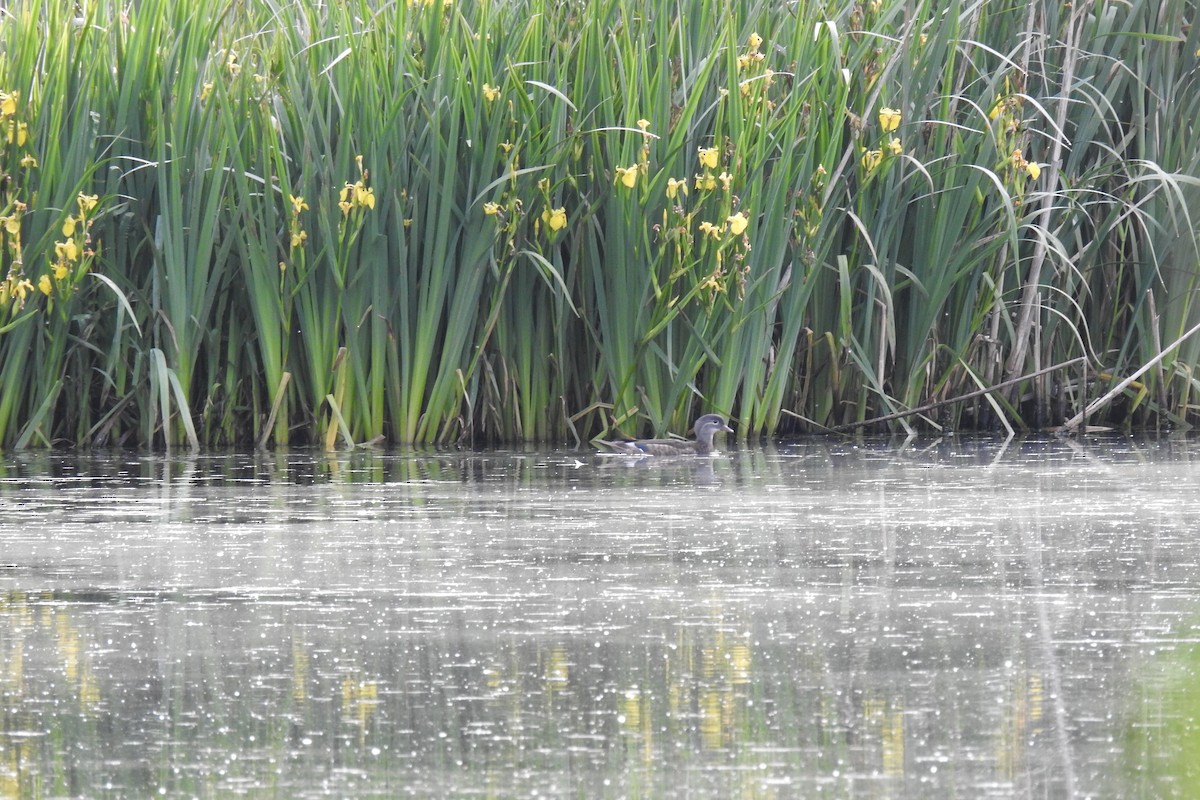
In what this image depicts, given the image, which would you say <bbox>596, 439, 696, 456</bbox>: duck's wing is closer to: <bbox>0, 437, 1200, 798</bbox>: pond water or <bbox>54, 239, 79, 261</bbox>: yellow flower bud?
<bbox>0, 437, 1200, 798</bbox>: pond water

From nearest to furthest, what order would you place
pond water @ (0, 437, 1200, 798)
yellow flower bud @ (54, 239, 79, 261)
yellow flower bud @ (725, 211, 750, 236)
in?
pond water @ (0, 437, 1200, 798), yellow flower bud @ (54, 239, 79, 261), yellow flower bud @ (725, 211, 750, 236)

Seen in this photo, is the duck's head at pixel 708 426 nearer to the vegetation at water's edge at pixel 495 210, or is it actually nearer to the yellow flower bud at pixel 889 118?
the vegetation at water's edge at pixel 495 210

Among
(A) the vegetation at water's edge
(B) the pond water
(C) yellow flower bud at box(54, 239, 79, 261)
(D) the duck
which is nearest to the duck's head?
(D) the duck

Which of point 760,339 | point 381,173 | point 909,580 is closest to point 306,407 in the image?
point 381,173

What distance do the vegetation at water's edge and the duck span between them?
0.28 m

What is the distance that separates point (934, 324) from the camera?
9.08m

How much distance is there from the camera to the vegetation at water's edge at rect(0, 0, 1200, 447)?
8.02m

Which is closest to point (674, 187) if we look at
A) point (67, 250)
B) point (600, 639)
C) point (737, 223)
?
point (737, 223)

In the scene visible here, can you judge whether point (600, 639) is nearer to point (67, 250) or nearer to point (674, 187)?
point (674, 187)

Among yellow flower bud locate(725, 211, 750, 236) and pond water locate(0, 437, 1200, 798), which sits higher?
yellow flower bud locate(725, 211, 750, 236)

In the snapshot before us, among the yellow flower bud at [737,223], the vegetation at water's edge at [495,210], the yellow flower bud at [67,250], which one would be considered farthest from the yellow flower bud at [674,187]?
the yellow flower bud at [67,250]

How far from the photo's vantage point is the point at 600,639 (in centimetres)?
393

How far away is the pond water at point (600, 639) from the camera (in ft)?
9.78

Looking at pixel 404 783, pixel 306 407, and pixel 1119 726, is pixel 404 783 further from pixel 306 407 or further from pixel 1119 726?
pixel 306 407
